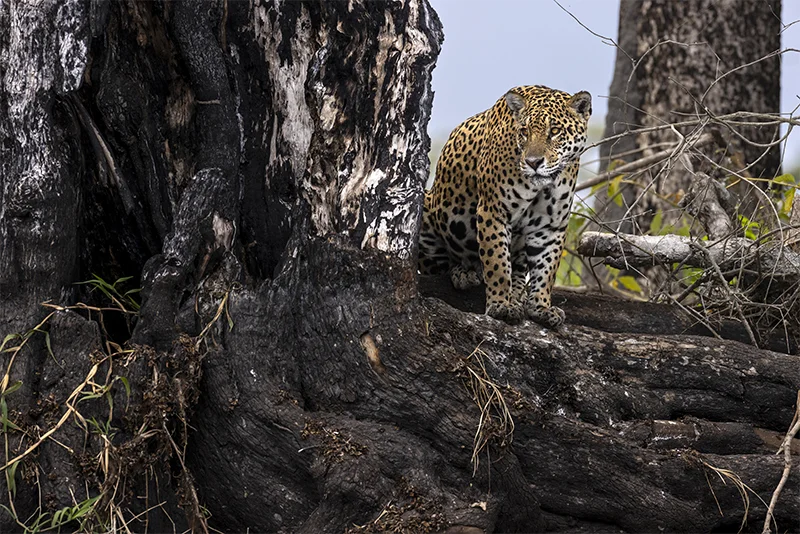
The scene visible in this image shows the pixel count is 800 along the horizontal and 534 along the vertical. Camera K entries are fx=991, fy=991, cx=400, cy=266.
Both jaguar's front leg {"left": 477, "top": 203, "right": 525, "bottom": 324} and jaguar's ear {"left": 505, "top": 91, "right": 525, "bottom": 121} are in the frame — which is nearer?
jaguar's front leg {"left": 477, "top": 203, "right": 525, "bottom": 324}

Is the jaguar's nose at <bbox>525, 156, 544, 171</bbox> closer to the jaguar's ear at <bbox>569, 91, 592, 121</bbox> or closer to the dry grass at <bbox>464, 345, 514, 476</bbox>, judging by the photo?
the jaguar's ear at <bbox>569, 91, 592, 121</bbox>

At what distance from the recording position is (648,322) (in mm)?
5809

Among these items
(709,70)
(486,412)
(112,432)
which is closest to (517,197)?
(486,412)

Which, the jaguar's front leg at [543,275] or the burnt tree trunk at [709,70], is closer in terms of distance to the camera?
the jaguar's front leg at [543,275]

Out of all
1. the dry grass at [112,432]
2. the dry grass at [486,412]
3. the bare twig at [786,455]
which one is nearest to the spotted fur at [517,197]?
the dry grass at [486,412]

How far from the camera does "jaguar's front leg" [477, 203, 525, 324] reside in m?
5.56

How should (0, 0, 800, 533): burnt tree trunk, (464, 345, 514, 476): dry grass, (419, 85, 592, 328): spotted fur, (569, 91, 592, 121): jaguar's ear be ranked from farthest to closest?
(569, 91, 592, 121): jaguar's ear, (419, 85, 592, 328): spotted fur, (464, 345, 514, 476): dry grass, (0, 0, 800, 533): burnt tree trunk

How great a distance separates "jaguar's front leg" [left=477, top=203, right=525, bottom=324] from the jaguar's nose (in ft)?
1.14

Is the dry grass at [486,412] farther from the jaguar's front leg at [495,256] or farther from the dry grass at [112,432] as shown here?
the dry grass at [112,432]

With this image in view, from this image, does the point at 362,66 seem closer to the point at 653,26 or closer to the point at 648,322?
the point at 648,322

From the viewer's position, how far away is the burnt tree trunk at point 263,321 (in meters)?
4.24

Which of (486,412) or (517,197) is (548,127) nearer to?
(517,197)

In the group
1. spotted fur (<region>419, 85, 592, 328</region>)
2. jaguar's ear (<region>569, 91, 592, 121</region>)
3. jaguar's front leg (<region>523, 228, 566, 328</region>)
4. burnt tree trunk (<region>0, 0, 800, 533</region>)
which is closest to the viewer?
burnt tree trunk (<region>0, 0, 800, 533</region>)

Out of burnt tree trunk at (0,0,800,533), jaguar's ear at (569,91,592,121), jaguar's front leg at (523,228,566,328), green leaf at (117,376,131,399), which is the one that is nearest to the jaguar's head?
jaguar's ear at (569,91,592,121)
